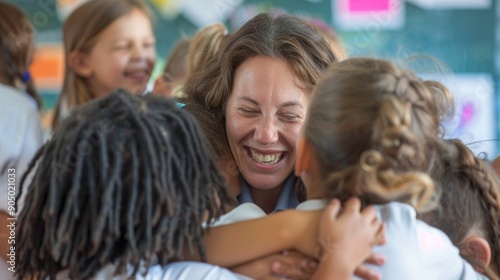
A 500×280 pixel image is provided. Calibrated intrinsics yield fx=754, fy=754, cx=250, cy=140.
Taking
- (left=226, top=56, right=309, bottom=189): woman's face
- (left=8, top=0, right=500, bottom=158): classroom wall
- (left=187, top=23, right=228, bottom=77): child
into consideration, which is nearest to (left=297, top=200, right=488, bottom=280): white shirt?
(left=226, top=56, right=309, bottom=189): woman's face

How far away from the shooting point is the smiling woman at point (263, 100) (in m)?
1.25

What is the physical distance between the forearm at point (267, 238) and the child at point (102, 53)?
1.20 metres

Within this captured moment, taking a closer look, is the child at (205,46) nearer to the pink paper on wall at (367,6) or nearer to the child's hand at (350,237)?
the child's hand at (350,237)

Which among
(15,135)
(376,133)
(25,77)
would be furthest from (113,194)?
(25,77)

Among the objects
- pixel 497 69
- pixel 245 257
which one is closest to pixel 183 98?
pixel 245 257

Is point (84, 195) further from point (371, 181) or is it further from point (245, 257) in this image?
point (371, 181)

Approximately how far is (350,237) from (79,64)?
142cm

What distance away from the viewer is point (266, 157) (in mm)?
1274

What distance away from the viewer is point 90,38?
2121 mm

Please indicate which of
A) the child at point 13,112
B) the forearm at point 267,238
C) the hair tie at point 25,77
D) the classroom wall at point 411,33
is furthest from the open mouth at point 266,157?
the classroom wall at point 411,33

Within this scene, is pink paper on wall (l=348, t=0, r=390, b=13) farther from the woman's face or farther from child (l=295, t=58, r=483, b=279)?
child (l=295, t=58, r=483, b=279)

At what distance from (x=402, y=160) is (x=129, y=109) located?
0.33 meters

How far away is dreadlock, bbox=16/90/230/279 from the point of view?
86cm

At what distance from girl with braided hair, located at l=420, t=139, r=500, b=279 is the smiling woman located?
297 millimetres
